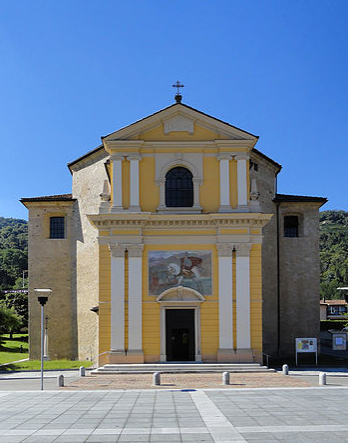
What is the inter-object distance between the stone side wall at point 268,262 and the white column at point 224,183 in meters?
7.54

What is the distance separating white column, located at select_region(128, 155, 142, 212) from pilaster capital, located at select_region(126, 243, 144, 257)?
6.60 ft

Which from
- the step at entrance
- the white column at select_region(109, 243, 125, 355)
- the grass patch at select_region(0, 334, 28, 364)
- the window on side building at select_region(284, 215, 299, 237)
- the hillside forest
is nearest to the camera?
the step at entrance

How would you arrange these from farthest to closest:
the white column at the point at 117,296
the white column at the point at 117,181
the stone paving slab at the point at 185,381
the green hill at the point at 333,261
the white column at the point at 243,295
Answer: the green hill at the point at 333,261 < the white column at the point at 117,181 < the white column at the point at 243,295 < the white column at the point at 117,296 < the stone paving slab at the point at 185,381

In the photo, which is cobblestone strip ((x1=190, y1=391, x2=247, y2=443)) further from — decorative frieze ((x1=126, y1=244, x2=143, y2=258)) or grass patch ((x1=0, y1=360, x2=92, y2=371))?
grass patch ((x1=0, y1=360, x2=92, y2=371))

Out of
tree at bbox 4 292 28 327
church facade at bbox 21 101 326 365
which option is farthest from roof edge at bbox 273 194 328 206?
tree at bbox 4 292 28 327

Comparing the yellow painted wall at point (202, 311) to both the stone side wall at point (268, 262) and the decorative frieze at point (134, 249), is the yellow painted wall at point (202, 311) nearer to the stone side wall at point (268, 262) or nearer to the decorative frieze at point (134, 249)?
the decorative frieze at point (134, 249)

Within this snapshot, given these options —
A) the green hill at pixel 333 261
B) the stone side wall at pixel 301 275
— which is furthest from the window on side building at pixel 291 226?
the green hill at pixel 333 261

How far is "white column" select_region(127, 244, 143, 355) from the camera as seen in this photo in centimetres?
2803

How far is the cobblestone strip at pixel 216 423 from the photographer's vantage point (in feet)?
40.7

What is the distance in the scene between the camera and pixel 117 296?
28.5 m

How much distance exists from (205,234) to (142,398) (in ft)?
39.6

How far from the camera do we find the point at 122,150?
1163 inches

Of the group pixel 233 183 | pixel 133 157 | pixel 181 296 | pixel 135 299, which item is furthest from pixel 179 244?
pixel 133 157

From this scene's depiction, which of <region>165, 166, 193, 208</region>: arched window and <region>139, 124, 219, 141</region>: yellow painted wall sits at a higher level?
<region>139, 124, 219, 141</region>: yellow painted wall
